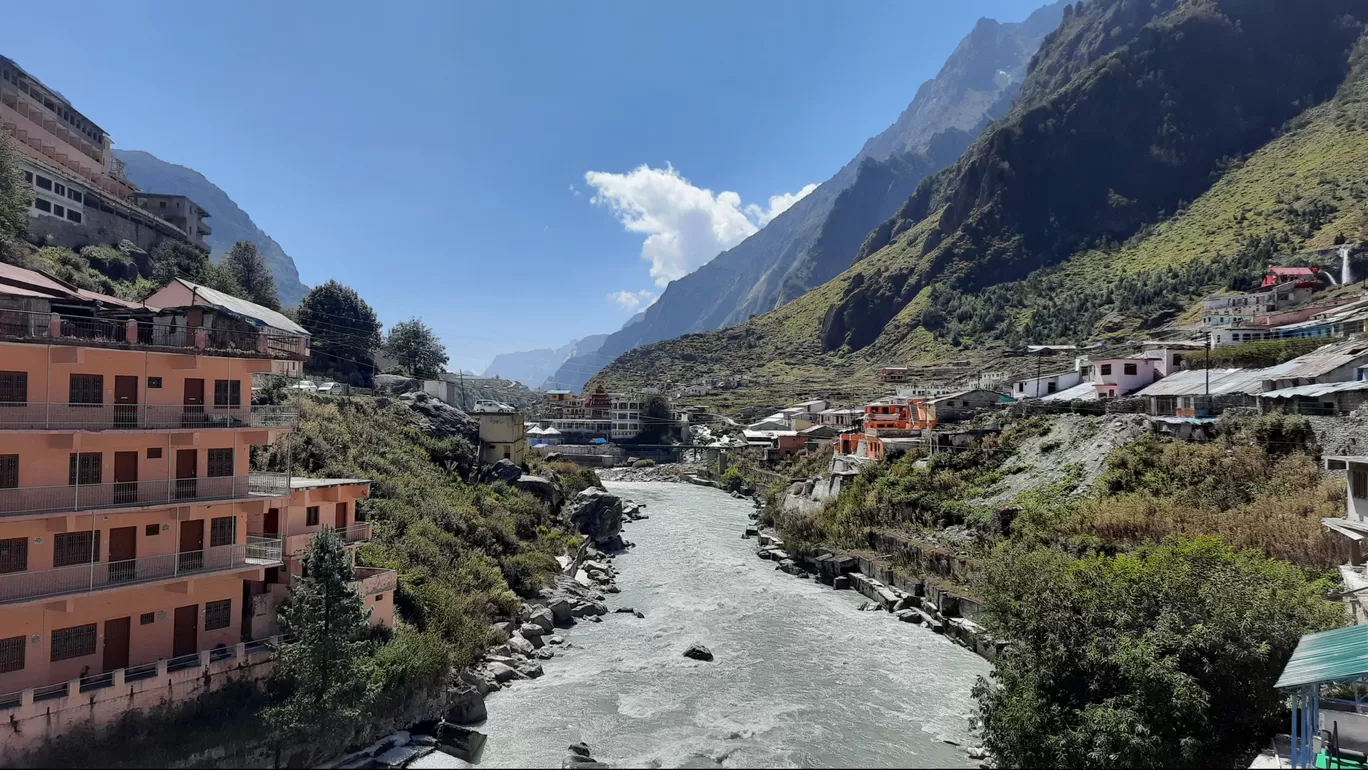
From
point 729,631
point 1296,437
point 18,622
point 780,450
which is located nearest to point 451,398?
point 780,450

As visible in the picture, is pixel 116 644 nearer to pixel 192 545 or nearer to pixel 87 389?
pixel 192 545

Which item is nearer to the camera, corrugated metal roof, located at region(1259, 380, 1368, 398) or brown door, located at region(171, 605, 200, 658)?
brown door, located at region(171, 605, 200, 658)

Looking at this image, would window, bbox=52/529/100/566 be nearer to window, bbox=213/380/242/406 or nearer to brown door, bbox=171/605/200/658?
brown door, bbox=171/605/200/658

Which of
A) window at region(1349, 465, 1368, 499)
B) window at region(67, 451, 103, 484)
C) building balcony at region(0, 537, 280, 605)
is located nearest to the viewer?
building balcony at region(0, 537, 280, 605)

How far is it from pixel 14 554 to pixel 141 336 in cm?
563

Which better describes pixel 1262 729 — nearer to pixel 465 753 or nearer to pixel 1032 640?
pixel 1032 640

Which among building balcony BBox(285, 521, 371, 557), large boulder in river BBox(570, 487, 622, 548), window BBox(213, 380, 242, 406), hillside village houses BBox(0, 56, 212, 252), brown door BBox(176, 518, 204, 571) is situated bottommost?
large boulder in river BBox(570, 487, 622, 548)

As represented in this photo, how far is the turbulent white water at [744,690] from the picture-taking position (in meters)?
17.5

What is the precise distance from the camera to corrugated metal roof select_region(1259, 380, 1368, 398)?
2719cm

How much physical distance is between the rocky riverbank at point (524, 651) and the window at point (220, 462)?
838 centimetres

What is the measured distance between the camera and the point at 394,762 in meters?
16.3

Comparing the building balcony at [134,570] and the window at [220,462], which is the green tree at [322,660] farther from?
the window at [220,462]

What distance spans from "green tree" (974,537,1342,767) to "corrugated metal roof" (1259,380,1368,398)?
14907 mm

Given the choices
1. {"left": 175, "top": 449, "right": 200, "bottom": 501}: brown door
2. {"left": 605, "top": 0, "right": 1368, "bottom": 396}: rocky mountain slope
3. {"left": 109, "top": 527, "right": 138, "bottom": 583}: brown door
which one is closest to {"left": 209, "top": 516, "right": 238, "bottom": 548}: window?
{"left": 175, "top": 449, "right": 200, "bottom": 501}: brown door
